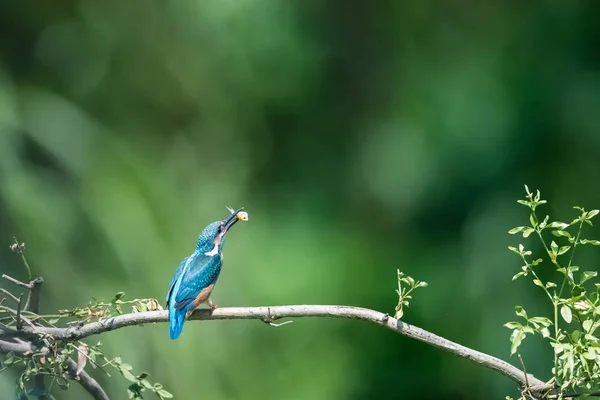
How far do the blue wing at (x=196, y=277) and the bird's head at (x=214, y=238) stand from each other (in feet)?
0.04

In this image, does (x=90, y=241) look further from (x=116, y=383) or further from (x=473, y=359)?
(x=473, y=359)

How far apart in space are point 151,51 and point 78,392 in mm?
1317

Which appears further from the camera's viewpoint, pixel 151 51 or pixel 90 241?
pixel 151 51

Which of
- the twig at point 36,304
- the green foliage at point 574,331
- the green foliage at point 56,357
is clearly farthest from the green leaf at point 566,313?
the twig at point 36,304

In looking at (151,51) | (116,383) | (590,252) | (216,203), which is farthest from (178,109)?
(590,252)

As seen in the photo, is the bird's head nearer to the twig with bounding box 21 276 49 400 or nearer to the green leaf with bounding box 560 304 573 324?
the twig with bounding box 21 276 49 400

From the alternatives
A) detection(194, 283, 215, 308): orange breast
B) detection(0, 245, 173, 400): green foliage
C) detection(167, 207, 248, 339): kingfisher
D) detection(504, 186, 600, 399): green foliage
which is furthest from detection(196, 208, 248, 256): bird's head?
detection(504, 186, 600, 399): green foliage

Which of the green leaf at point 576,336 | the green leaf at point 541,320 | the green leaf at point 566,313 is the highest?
the green leaf at point 566,313

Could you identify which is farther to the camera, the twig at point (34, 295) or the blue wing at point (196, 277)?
the blue wing at point (196, 277)

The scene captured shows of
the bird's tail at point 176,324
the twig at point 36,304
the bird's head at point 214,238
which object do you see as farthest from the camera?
the bird's head at point 214,238

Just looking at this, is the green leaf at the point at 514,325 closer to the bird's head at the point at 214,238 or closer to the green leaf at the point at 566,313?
the green leaf at the point at 566,313

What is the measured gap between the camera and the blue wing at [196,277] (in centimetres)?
133

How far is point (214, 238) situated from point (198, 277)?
12cm

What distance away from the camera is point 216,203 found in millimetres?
2662
